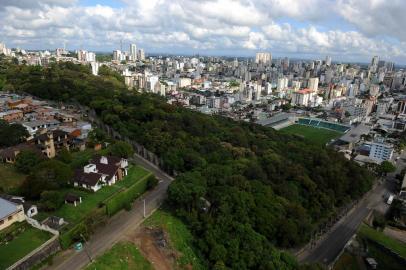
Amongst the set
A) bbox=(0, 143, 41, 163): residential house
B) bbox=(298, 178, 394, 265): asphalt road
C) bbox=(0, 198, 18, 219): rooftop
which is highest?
bbox=(0, 143, 41, 163): residential house

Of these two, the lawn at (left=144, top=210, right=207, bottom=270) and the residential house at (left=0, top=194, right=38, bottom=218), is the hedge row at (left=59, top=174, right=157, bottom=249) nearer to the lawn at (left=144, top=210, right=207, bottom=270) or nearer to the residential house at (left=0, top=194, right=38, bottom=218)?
the lawn at (left=144, top=210, right=207, bottom=270)

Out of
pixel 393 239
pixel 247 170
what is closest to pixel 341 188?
pixel 393 239

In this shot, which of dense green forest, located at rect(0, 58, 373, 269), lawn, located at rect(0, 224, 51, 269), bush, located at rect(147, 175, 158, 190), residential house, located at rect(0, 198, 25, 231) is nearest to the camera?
lawn, located at rect(0, 224, 51, 269)

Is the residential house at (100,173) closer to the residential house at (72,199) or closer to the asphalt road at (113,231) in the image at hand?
the residential house at (72,199)

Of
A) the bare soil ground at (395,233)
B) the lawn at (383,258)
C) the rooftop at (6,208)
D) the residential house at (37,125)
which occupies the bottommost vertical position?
the lawn at (383,258)

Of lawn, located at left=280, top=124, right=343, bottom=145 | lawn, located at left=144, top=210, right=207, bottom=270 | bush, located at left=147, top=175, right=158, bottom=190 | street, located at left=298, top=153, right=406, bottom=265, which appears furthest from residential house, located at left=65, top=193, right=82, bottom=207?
lawn, located at left=280, top=124, right=343, bottom=145

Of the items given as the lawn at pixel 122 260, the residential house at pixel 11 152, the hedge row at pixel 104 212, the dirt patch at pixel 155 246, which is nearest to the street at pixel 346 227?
the dirt patch at pixel 155 246

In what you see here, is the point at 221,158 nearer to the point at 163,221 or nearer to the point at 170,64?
the point at 163,221

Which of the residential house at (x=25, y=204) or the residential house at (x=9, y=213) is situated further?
the residential house at (x=25, y=204)
